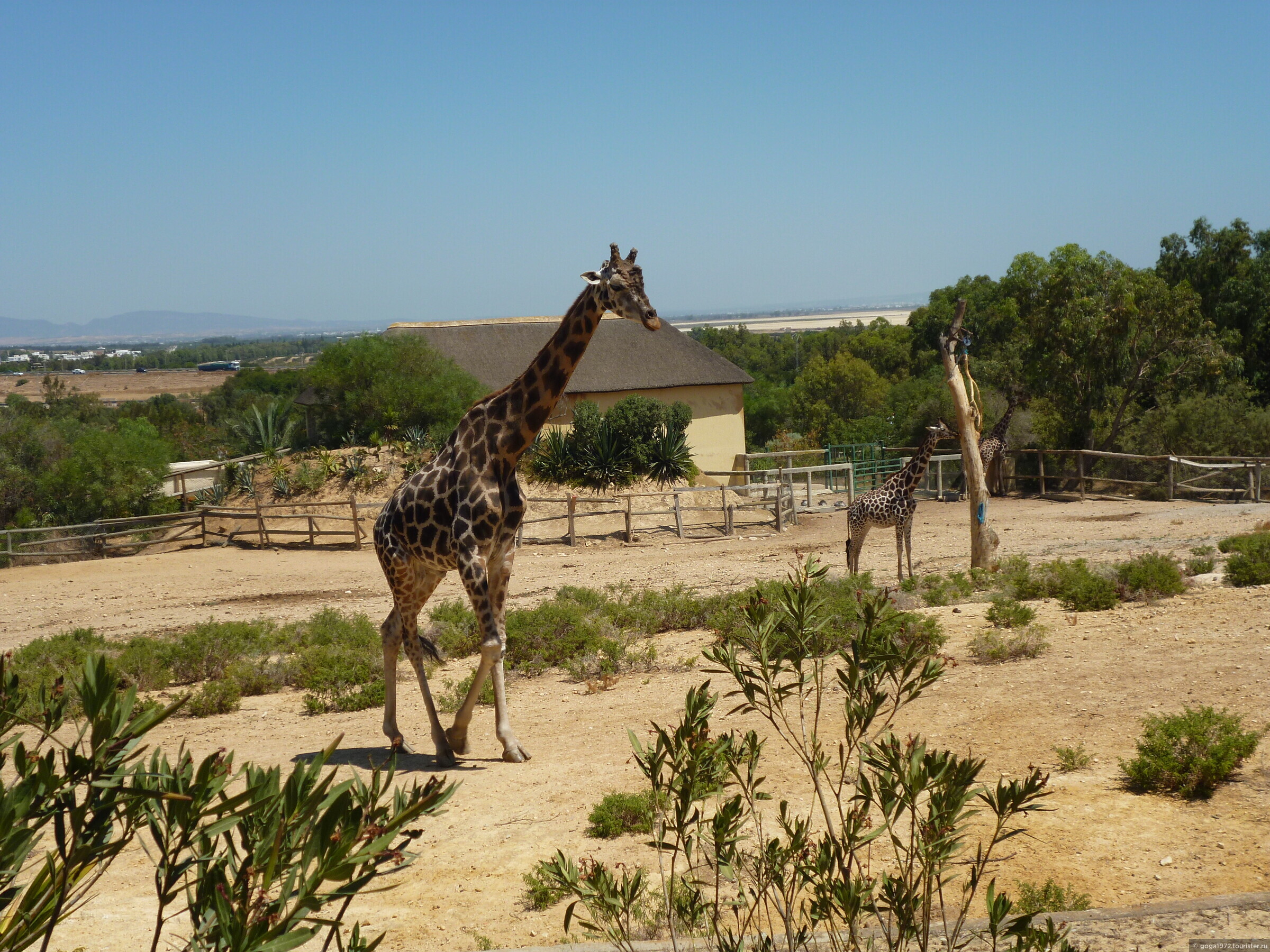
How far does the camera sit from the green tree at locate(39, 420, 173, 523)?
1045 inches

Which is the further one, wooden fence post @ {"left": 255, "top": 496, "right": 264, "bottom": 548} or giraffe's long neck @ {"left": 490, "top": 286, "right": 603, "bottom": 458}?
wooden fence post @ {"left": 255, "top": 496, "right": 264, "bottom": 548}

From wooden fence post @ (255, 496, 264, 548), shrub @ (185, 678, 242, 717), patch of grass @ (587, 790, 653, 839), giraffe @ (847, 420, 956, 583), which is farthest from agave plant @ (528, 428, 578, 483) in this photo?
patch of grass @ (587, 790, 653, 839)

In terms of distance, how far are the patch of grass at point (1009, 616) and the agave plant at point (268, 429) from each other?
78.7ft

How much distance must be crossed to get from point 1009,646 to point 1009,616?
74 centimetres

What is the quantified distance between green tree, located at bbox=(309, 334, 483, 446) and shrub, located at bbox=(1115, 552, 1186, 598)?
761 inches

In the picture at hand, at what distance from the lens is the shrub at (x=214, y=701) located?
9.15 metres

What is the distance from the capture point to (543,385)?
292 inches

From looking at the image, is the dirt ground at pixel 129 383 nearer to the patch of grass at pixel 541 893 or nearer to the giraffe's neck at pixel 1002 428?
the giraffe's neck at pixel 1002 428

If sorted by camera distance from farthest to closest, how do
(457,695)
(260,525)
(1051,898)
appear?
(260,525) → (457,695) → (1051,898)

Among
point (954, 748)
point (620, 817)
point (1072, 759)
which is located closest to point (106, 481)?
point (620, 817)

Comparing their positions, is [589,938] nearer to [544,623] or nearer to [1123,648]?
[1123,648]

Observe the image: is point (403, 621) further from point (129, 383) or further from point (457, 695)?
point (129, 383)

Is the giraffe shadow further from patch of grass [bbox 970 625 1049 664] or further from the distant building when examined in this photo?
the distant building

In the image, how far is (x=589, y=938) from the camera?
4609 millimetres
